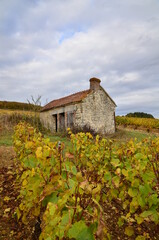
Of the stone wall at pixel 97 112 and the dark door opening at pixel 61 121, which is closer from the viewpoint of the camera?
the stone wall at pixel 97 112

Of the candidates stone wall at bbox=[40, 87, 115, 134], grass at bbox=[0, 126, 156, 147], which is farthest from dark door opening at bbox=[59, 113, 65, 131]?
grass at bbox=[0, 126, 156, 147]

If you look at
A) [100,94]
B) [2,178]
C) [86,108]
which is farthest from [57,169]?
[100,94]

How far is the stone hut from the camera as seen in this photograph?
15.9m

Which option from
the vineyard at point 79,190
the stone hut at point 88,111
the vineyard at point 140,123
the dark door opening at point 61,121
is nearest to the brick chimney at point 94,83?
the stone hut at point 88,111

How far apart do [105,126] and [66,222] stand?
1659cm

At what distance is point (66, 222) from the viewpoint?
1.06 m

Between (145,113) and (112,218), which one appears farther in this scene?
(145,113)

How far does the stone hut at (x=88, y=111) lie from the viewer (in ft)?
52.0

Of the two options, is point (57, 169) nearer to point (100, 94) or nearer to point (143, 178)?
point (143, 178)

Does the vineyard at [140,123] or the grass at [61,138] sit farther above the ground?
the vineyard at [140,123]

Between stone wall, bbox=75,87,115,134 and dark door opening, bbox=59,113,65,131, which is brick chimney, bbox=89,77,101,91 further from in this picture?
dark door opening, bbox=59,113,65,131

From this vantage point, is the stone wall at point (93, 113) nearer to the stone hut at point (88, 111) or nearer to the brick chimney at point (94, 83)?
the stone hut at point (88, 111)

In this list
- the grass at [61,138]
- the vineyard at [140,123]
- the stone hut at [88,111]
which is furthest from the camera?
the vineyard at [140,123]

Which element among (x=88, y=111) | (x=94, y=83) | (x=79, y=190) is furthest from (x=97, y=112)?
(x=79, y=190)
